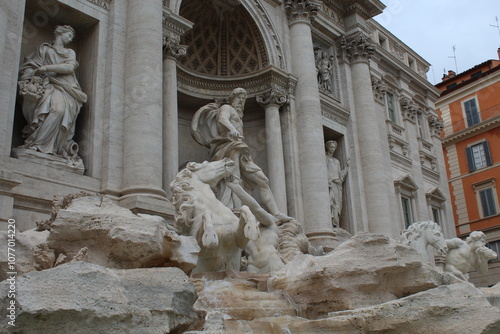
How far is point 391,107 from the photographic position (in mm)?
23359

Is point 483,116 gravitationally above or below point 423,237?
above

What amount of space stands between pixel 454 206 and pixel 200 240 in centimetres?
2783

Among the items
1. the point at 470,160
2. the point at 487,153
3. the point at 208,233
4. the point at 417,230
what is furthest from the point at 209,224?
the point at 470,160

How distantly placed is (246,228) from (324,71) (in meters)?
12.1

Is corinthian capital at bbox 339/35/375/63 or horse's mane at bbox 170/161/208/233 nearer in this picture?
horse's mane at bbox 170/161/208/233

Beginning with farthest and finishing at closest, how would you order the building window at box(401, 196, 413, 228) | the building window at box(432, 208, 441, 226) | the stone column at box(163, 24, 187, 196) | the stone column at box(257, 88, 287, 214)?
the building window at box(432, 208, 441, 226), the building window at box(401, 196, 413, 228), the stone column at box(257, 88, 287, 214), the stone column at box(163, 24, 187, 196)

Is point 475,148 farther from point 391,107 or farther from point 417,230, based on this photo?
point 417,230

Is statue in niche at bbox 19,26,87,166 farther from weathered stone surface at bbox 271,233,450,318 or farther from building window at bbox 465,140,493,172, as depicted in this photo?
building window at bbox 465,140,493,172

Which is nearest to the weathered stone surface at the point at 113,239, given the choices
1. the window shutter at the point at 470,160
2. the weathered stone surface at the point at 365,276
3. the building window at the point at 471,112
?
the weathered stone surface at the point at 365,276

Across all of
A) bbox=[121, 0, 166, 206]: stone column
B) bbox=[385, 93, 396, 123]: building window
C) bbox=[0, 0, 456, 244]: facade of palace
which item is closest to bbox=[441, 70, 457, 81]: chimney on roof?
bbox=[0, 0, 456, 244]: facade of palace

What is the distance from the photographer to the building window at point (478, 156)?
31141mm

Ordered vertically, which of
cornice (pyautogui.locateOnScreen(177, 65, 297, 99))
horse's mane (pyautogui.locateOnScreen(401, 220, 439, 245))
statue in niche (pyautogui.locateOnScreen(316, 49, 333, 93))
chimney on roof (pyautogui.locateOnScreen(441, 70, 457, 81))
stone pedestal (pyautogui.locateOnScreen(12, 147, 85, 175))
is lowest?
horse's mane (pyautogui.locateOnScreen(401, 220, 439, 245))

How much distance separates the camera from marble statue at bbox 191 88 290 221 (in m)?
13.1

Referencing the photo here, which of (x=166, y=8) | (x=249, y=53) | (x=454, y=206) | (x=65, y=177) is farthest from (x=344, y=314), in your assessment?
(x=454, y=206)
